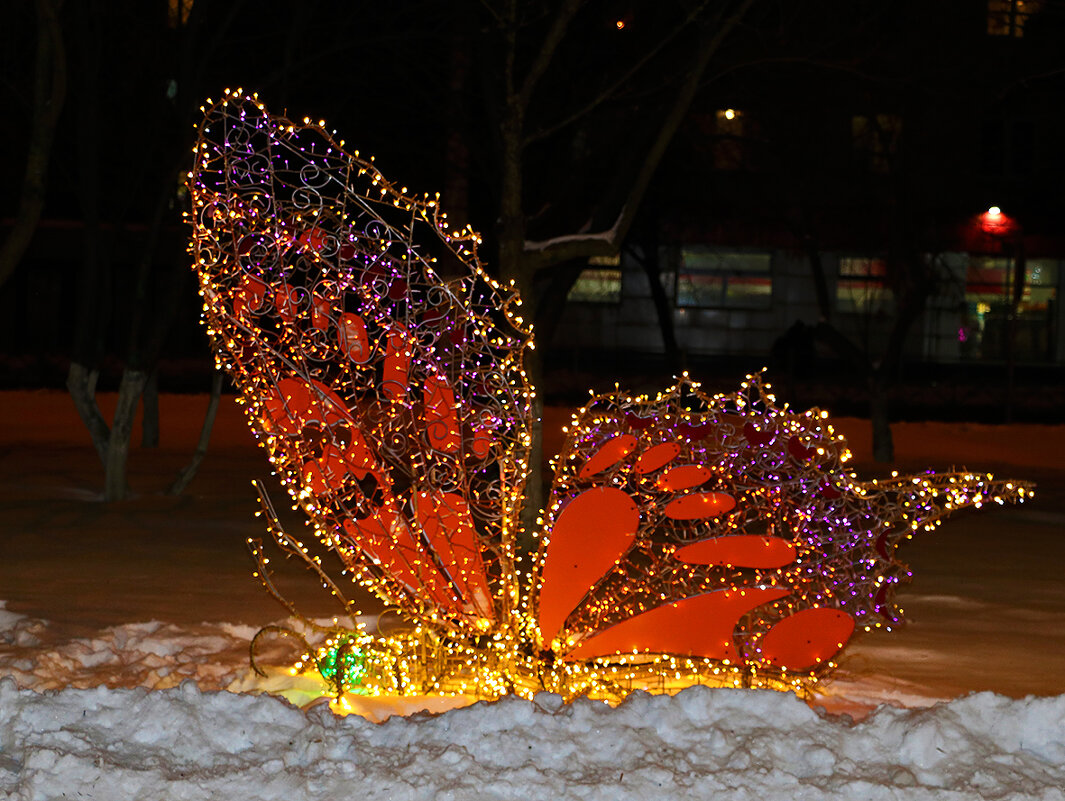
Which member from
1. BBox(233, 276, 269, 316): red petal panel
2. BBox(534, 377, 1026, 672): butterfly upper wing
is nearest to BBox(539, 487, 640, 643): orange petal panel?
BBox(534, 377, 1026, 672): butterfly upper wing

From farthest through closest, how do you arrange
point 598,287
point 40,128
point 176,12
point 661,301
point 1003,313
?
point 598,287
point 1003,313
point 661,301
point 176,12
point 40,128

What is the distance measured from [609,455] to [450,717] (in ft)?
4.94

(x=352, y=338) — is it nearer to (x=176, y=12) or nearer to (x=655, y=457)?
(x=655, y=457)

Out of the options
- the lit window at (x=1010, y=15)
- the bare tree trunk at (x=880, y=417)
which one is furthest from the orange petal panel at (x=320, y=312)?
the bare tree trunk at (x=880, y=417)

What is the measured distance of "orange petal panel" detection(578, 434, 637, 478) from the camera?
5.91m

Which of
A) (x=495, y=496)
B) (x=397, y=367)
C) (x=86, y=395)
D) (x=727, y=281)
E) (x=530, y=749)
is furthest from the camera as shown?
(x=727, y=281)

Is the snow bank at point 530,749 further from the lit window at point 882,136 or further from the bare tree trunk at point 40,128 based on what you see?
the lit window at point 882,136

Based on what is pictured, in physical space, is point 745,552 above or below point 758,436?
below

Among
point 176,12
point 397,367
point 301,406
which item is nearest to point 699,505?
point 397,367

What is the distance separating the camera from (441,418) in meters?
5.75

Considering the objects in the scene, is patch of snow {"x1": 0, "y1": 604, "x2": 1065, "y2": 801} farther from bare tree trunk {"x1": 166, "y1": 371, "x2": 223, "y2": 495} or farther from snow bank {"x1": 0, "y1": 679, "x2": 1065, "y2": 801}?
bare tree trunk {"x1": 166, "y1": 371, "x2": 223, "y2": 495}

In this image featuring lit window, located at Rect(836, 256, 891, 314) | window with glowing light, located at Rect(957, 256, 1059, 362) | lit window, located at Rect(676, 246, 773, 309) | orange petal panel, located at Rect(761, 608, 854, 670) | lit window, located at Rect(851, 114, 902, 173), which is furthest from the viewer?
lit window, located at Rect(676, 246, 773, 309)

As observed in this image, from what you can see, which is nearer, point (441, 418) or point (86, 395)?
point (441, 418)

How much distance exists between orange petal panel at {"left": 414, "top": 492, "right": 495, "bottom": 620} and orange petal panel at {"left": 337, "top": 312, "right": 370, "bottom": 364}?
662mm
